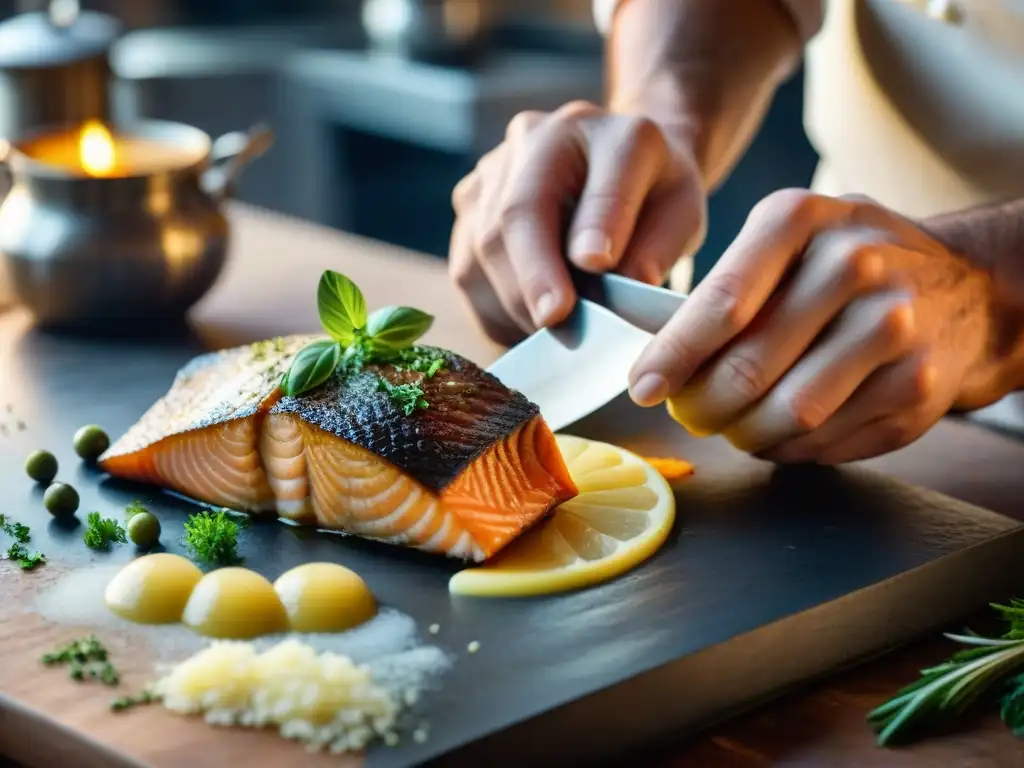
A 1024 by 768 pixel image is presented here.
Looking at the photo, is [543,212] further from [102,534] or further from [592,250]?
[102,534]

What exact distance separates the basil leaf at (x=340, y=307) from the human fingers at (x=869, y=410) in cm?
54

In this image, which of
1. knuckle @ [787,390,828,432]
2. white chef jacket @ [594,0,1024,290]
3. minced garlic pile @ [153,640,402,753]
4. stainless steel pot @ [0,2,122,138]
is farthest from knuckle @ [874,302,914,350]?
stainless steel pot @ [0,2,122,138]

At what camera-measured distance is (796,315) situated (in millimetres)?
1639

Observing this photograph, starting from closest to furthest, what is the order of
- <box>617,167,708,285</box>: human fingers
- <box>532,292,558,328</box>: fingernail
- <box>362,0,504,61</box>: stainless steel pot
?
<box>532,292,558,328</box>: fingernail → <box>617,167,708,285</box>: human fingers → <box>362,0,504,61</box>: stainless steel pot

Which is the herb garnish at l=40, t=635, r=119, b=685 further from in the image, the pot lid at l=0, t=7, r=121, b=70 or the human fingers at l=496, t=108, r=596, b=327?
the pot lid at l=0, t=7, r=121, b=70

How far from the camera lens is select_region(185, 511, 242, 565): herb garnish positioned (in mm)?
1548

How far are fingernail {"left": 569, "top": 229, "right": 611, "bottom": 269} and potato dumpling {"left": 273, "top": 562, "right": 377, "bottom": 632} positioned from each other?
636 mm

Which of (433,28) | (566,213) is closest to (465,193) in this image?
(566,213)

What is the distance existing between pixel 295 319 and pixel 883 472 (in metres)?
1.08

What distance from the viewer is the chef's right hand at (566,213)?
192 cm

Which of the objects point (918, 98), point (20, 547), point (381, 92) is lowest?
point (381, 92)

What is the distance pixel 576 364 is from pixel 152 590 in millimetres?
653

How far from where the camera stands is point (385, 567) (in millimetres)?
1549

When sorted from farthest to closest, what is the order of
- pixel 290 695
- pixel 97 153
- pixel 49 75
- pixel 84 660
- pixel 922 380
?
pixel 49 75 < pixel 97 153 < pixel 922 380 < pixel 84 660 < pixel 290 695
